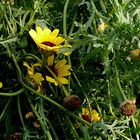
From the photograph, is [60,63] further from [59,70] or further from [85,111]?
[85,111]

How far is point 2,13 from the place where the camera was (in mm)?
1240

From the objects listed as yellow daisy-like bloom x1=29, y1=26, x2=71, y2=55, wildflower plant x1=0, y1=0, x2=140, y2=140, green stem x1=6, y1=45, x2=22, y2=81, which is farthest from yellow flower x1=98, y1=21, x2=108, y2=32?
green stem x1=6, y1=45, x2=22, y2=81

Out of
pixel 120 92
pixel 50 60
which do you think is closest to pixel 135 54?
pixel 120 92

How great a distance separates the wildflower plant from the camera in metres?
1.14

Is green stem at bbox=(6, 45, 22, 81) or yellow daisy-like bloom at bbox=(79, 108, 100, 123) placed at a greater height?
green stem at bbox=(6, 45, 22, 81)

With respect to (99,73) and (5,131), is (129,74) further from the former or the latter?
(5,131)

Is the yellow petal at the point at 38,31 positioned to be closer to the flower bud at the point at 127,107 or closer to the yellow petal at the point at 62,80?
the yellow petal at the point at 62,80

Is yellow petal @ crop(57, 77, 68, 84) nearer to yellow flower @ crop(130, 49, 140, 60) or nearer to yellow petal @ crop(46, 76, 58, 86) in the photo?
yellow petal @ crop(46, 76, 58, 86)

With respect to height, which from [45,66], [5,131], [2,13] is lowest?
[5,131]

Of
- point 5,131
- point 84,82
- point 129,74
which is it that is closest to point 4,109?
point 5,131

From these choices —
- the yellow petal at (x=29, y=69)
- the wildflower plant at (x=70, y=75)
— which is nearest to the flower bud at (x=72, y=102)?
the wildflower plant at (x=70, y=75)

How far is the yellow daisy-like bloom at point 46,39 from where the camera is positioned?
45.1 inches

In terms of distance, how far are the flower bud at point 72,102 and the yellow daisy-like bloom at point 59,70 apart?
0.05 meters

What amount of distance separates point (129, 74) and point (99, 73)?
0.08m
